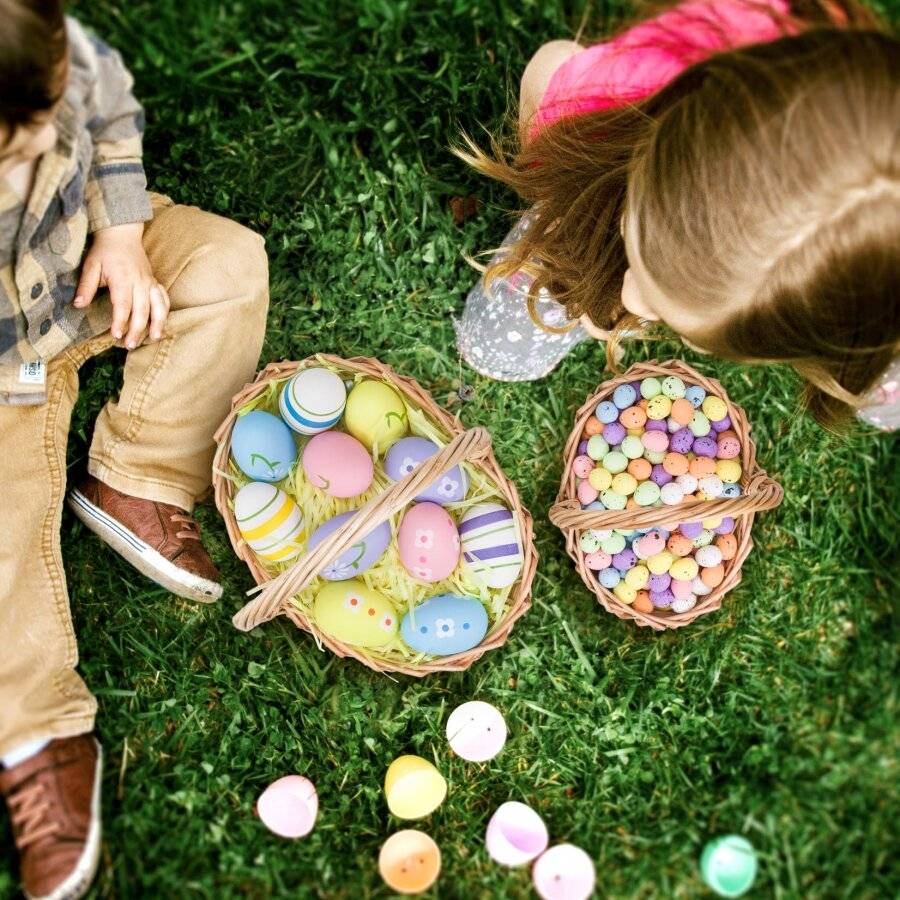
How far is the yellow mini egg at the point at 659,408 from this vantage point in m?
1.87

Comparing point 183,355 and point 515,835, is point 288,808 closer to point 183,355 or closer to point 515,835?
point 515,835

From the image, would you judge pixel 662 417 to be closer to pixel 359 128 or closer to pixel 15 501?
pixel 359 128

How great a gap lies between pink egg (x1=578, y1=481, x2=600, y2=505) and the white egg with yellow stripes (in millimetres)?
601

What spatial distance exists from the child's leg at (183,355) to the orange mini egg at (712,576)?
1073 millimetres

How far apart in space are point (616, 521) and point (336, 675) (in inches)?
27.8

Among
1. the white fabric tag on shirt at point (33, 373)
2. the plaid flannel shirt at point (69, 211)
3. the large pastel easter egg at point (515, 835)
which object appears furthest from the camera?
the large pastel easter egg at point (515, 835)

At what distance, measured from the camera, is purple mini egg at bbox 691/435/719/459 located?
1873 millimetres

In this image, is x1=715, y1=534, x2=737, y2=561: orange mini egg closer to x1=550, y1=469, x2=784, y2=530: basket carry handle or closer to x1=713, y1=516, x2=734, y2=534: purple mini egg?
x1=713, y1=516, x2=734, y2=534: purple mini egg

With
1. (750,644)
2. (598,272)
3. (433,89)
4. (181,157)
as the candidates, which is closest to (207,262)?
(181,157)

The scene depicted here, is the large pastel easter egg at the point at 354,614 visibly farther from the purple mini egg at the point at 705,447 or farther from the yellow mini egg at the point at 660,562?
the purple mini egg at the point at 705,447

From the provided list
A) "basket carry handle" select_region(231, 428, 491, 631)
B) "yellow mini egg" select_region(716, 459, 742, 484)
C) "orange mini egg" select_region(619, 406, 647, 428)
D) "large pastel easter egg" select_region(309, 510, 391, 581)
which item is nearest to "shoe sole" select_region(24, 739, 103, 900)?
"basket carry handle" select_region(231, 428, 491, 631)

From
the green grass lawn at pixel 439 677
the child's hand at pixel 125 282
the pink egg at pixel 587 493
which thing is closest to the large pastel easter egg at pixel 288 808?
the green grass lawn at pixel 439 677

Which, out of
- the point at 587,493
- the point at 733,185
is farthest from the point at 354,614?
the point at 733,185

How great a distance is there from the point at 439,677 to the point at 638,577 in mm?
485
